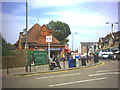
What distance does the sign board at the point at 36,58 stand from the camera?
22.2 m

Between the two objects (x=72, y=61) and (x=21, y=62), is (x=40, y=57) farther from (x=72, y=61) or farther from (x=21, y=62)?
(x=72, y=61)

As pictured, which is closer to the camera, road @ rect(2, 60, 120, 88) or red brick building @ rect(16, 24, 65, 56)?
road @ rect(2, 60, 120, 88)

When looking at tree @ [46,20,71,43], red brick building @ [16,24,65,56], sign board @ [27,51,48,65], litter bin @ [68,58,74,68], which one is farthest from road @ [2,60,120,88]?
tree @ [46,20,71,43]

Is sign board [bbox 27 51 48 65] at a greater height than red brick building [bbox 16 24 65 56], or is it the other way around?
red brick building [bbox 16 24 65 56]

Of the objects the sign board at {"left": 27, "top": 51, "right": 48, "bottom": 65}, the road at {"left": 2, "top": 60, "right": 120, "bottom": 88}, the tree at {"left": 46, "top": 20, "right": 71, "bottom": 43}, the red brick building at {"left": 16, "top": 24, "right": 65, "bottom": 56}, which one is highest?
the tree at {"left": 46, "top": 20, "right": 71, "bottom": 43}

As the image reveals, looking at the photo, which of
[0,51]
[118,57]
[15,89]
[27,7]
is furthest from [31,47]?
[15,89]

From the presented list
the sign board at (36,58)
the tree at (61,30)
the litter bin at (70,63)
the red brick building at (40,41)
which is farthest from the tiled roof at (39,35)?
the litter bin at (70,63)

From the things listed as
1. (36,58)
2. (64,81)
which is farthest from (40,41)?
(64,81)

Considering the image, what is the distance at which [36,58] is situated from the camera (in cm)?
2255

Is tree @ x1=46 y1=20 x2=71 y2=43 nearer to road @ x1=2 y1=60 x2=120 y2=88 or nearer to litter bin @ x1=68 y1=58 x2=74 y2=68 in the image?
litter bin @ x1=68 y1=58 x2=74 y2=68

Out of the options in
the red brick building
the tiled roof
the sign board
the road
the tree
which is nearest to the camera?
the road

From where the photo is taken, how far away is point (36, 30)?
154 feet

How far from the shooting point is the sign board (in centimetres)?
2219

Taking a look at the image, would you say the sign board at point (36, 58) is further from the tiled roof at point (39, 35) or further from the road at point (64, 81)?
the tiled roof at point (39, 35)
